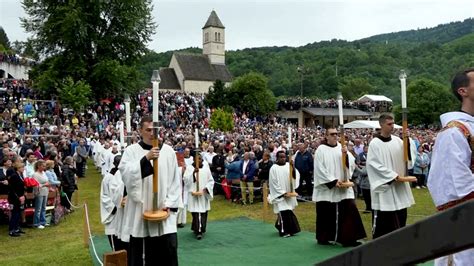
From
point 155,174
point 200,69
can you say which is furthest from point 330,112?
point 155,174

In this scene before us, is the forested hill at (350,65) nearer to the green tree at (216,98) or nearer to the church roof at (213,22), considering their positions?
the church roof at (213,22)

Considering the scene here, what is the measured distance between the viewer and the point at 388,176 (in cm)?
799

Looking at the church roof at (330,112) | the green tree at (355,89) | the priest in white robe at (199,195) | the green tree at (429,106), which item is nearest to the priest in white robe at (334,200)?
the priest in white robe at (199,195)

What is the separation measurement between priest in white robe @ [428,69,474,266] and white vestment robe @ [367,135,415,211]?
4275mm

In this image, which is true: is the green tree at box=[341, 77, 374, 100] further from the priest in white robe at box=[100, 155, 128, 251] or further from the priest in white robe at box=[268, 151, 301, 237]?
the priest in white robe at box=[100, 155, 128, 251]

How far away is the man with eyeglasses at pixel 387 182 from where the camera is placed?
807 cm

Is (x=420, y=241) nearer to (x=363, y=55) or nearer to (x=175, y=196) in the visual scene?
(x=175, y=196)

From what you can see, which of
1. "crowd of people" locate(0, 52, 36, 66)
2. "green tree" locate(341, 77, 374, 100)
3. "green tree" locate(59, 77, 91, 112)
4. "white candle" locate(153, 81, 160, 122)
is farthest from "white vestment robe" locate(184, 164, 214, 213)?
"green tree" locate(341, 77, 374, 100)

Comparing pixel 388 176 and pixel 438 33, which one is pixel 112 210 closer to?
pixel 388 176

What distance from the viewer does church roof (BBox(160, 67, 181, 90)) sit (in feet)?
247

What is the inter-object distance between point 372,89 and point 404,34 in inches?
2622

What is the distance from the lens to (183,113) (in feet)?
125

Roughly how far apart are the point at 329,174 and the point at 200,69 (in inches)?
2711

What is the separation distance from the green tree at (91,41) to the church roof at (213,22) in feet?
149
